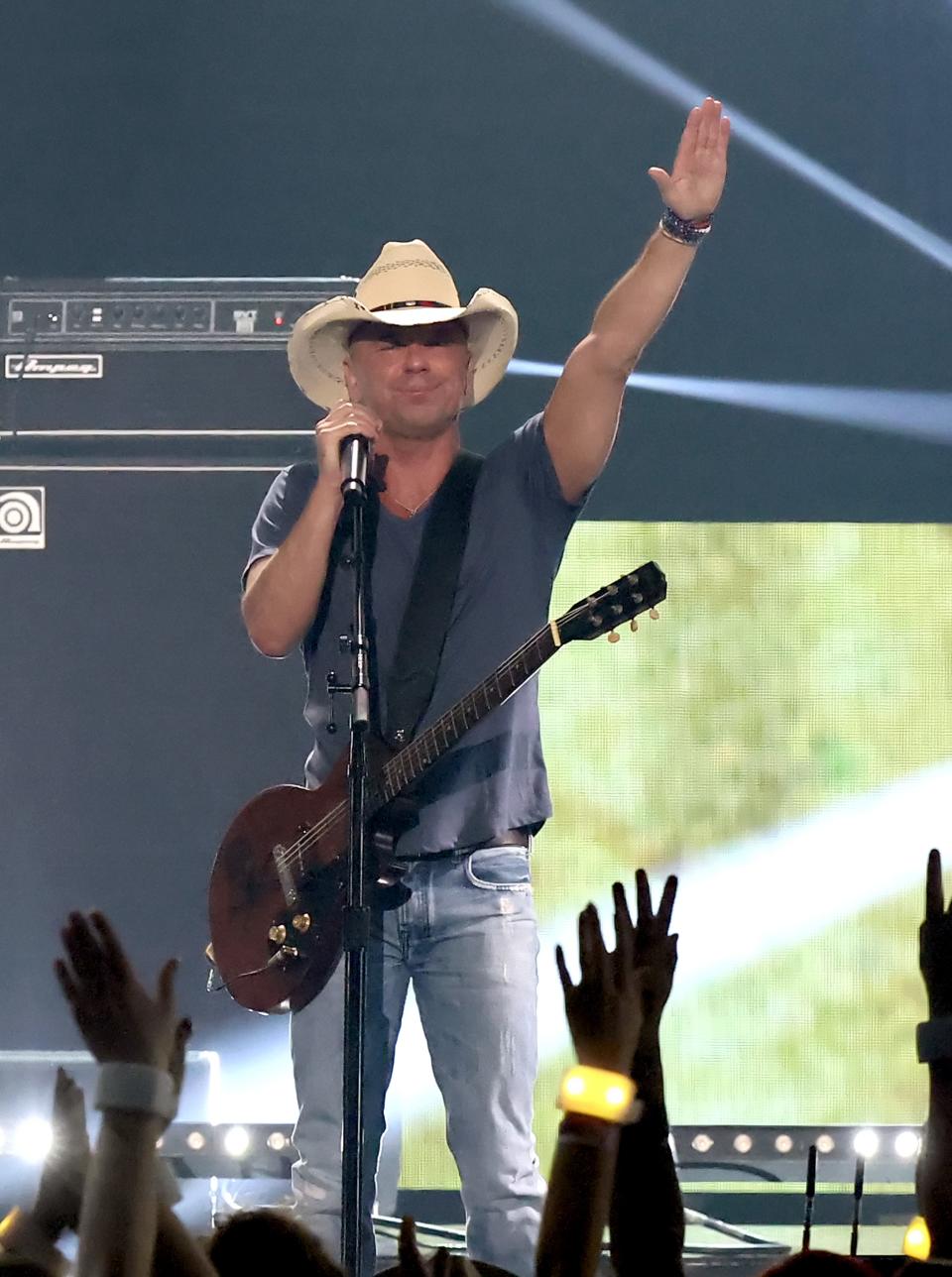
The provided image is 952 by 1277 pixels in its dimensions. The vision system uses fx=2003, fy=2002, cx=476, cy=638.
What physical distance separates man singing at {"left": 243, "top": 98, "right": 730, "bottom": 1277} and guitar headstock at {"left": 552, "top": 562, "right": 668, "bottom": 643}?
13cm

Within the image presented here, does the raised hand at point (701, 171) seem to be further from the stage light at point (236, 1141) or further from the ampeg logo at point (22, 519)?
the stage light at point (236, 1141)

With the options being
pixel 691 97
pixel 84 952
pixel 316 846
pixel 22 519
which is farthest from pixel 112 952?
pixel 691 97

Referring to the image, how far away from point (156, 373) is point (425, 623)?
1.43 metres

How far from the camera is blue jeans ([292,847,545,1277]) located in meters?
2.84

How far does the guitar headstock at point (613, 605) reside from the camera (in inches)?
115

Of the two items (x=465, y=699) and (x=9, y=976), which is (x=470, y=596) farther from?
(x=9, y=976)

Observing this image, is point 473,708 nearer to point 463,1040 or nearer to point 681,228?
point 463,1040

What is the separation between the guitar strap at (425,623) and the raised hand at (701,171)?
586mm

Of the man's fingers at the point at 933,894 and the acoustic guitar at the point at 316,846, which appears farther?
the acoustic guitar at the point at 316,846

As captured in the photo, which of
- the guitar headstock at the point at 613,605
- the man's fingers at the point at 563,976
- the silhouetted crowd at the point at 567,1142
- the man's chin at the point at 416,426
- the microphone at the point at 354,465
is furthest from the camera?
the man's chin at the point at 416,426

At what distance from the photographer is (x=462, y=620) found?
3039 millimetres

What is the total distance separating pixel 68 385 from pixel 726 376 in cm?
180

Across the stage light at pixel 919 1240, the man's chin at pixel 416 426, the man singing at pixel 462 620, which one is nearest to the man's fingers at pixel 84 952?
the stage light at pixel 919 1240

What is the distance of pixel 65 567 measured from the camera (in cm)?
412
